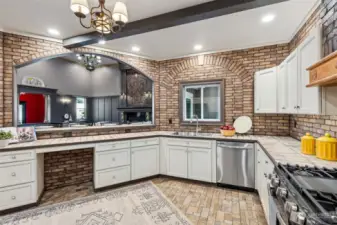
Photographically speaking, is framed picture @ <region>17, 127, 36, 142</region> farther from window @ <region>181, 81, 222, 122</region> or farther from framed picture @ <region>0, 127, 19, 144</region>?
window @ <region>181, 81, 222, 122</region>

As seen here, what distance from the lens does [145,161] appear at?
3.82 meters

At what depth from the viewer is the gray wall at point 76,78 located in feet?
23.5

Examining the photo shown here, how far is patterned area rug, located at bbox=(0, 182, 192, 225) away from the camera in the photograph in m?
2.35

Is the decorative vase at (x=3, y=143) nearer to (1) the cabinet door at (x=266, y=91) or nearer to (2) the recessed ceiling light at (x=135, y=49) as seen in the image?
(2) the recessed ceiling light at (x=135, y=49)

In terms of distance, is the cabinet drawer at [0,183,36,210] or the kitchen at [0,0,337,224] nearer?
the kitchen at [0,0,337,224]

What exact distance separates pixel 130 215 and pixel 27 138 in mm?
2189

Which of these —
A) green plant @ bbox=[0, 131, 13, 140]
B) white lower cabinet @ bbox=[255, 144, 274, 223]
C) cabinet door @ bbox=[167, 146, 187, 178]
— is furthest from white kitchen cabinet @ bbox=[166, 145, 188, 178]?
green plant @ bbox=[0, 131, 13, 140]

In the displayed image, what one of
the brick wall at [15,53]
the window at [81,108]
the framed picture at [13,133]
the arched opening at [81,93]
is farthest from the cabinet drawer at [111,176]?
the window at [81,108]

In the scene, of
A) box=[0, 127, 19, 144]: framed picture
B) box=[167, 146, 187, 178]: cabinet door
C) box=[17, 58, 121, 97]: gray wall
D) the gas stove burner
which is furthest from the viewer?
box=[17, 58, 121, 97]: gray wall

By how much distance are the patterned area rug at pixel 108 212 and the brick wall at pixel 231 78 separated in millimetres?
2081

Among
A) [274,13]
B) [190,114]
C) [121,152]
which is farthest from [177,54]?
[121,152]

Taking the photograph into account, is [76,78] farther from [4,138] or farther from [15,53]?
[4,138]

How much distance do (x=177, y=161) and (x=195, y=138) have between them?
680 mm

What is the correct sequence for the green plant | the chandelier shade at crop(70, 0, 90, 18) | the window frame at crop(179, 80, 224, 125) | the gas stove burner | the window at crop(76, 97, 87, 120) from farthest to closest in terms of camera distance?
the window at crop(76, 97, 87, 120)
the window frame at crop(179, 80, 224, 125)
the green plant
the chandelier shade at crop(70, 0, 90, 18)
the gas stove burner
